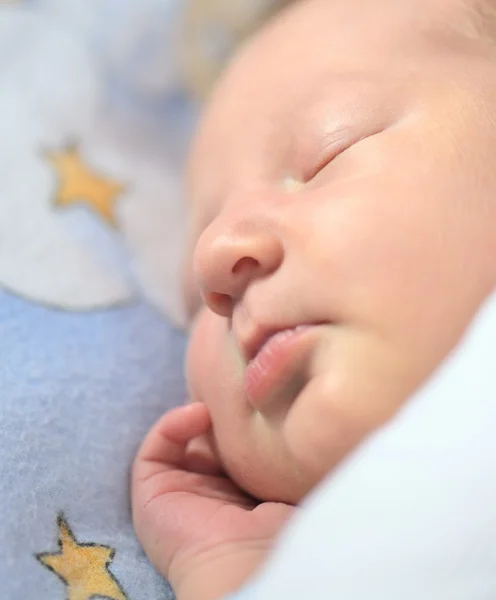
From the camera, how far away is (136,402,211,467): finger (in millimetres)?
692

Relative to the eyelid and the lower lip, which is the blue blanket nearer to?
the lower lip

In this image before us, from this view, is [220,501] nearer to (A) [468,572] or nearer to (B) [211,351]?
(B) [211,351]

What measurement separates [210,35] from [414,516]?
35.1 inches

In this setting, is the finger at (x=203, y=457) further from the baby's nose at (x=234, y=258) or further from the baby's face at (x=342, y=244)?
the baby's nose at (x=234, y=258)

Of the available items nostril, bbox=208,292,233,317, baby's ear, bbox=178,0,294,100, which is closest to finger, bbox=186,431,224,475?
nostril, bbox=208,292,233,317

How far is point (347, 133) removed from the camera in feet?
Result: 2.03

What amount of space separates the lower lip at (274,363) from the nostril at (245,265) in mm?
58

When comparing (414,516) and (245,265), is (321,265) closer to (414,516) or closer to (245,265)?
(245,265)

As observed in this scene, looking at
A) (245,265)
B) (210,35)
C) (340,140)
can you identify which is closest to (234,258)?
(245,265)

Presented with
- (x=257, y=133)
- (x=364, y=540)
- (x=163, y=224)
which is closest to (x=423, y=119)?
(x=257, y=133)

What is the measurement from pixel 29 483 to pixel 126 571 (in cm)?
10

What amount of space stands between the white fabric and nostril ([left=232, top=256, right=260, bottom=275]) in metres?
0.20

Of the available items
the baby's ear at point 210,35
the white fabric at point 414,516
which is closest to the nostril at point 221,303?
the white fabric at point 414,516

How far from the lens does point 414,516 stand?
40cm
